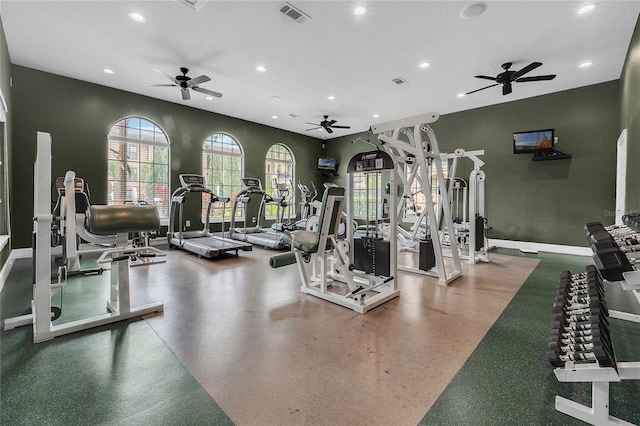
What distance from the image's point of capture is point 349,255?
3.44 metres

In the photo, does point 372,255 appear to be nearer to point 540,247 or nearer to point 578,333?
point 578,333

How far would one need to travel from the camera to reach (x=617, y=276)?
1255 millimetres

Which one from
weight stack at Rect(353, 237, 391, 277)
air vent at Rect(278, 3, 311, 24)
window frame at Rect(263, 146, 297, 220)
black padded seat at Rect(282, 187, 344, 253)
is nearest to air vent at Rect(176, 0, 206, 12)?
air vent at Rect(278, 3, 311, 24)

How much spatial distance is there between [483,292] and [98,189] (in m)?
7.50

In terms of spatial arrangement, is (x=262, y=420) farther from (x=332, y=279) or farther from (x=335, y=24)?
(x=335, y=24)

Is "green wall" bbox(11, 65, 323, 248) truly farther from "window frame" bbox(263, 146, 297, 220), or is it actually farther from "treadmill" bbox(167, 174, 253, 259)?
"window frame" bbox(263, 146, 297, 220)

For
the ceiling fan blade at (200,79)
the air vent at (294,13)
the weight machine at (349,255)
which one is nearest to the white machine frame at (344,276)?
the weight machine at (349,255)

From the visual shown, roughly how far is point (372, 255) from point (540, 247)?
17.5 ft

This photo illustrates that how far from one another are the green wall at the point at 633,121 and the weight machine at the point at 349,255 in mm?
3378

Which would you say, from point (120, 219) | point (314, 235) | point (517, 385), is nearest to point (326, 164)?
point (314, 235)

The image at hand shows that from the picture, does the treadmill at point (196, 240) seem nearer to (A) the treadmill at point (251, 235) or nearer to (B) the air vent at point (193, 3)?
(A) the treadmill at point (251, 235)

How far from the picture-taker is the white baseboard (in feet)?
20.0

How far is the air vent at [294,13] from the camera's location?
3499 millimetres

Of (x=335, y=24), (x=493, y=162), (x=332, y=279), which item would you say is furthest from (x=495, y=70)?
(x=332, y=279)
